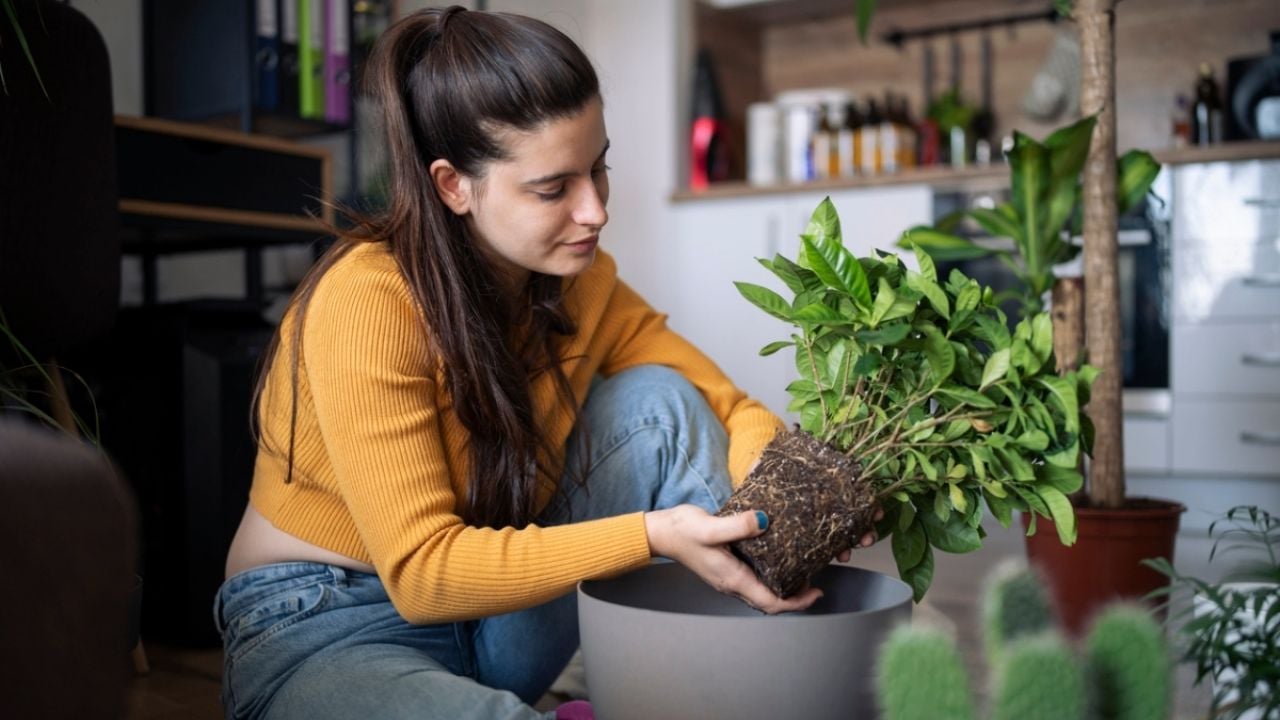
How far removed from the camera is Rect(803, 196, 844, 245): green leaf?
92 cm

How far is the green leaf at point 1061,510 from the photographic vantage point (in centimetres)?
93

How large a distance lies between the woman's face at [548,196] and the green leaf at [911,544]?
39cm

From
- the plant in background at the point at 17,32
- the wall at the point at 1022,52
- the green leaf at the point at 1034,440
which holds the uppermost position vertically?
the wall at the point at 1022,52

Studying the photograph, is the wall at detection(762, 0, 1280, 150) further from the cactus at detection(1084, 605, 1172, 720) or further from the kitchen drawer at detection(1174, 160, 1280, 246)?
the cactus at detection(1084, 605, 1172, 720)

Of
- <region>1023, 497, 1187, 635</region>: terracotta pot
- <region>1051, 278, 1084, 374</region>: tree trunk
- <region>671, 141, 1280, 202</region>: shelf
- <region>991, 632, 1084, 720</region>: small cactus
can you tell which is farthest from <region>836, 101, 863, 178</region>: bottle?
A: <region>991, 632, 1084, 720</region>: small cactus

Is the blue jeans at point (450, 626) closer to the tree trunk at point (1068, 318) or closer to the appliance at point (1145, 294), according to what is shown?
the tree trunk at point (1068, 318)

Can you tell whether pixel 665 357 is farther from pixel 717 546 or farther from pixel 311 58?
pixel 311 58

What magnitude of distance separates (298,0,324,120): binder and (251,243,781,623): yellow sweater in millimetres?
1386

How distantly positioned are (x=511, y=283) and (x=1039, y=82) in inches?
105

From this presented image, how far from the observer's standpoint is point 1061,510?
928 millimetres

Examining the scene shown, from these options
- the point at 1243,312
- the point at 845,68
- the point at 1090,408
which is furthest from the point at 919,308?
the point at 845,68

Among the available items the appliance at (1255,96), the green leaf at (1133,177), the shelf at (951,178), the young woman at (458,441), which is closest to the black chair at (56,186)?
the young woman at (458,441)

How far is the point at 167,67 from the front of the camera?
2494 millimetres

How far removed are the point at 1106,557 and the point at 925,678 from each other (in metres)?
1.18
